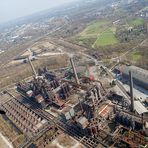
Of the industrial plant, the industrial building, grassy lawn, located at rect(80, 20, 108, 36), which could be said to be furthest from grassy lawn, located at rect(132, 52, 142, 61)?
grassy lawn, located at rect(80, 20, 108, 36)

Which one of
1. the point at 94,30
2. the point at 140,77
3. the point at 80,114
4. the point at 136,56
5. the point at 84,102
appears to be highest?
the point at 84,102

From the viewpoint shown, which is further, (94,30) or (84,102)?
(94,30)

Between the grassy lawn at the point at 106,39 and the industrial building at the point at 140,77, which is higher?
the industrial building at the point at 140,77

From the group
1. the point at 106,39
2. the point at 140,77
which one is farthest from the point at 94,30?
the point at 140,77

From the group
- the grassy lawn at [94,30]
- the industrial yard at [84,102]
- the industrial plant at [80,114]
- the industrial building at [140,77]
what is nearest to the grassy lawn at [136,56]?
the industrial yard at [84,102]

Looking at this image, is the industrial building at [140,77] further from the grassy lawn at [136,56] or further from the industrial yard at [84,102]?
the grassy lawn at [136,56]

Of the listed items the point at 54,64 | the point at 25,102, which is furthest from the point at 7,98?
the point at 54,64

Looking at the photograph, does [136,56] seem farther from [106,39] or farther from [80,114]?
[80,114]

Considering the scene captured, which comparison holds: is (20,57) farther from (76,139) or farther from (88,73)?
(76,139)

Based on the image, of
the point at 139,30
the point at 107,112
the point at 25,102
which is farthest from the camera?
the point at 139,30
